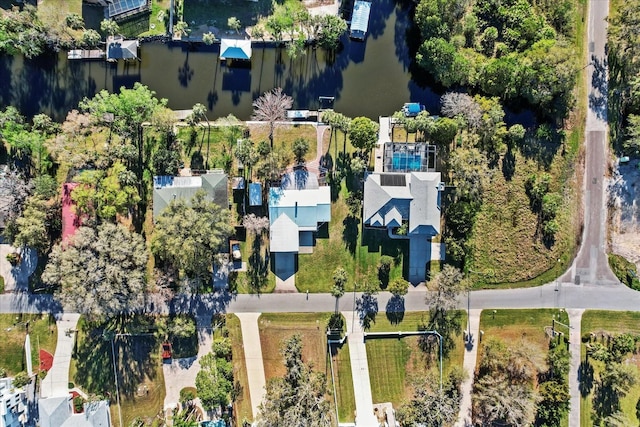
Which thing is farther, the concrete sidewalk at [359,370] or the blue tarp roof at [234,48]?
the concrete sidewalk at [359,370]

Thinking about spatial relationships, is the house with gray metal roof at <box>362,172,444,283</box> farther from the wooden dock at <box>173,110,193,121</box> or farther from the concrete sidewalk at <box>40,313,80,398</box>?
the concrete sidewalk at <box>40,313,80,398</box>

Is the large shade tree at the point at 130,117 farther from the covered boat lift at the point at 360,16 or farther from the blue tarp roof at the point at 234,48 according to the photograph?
the covered boat lift at the point at 360,16

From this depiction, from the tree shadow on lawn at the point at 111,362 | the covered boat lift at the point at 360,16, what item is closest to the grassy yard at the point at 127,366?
the tree shadow on lawn at the point at 111,362

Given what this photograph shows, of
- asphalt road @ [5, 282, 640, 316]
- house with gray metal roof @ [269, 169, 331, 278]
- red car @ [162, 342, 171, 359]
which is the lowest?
red car @ [162, 342, 171, 359]

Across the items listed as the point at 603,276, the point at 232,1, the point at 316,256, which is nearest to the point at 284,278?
the point at 316,256

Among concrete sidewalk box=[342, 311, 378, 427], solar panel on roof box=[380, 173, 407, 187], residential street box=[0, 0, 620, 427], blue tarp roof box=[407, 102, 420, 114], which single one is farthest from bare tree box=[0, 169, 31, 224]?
blue tarp roof box=[407, 102, 420, 114]

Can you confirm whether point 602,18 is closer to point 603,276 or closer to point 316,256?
point 603,276

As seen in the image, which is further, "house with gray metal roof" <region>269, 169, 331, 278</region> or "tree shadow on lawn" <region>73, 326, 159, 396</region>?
"tree shadow on lawn" <region>73, 326, 159, 396</region>
